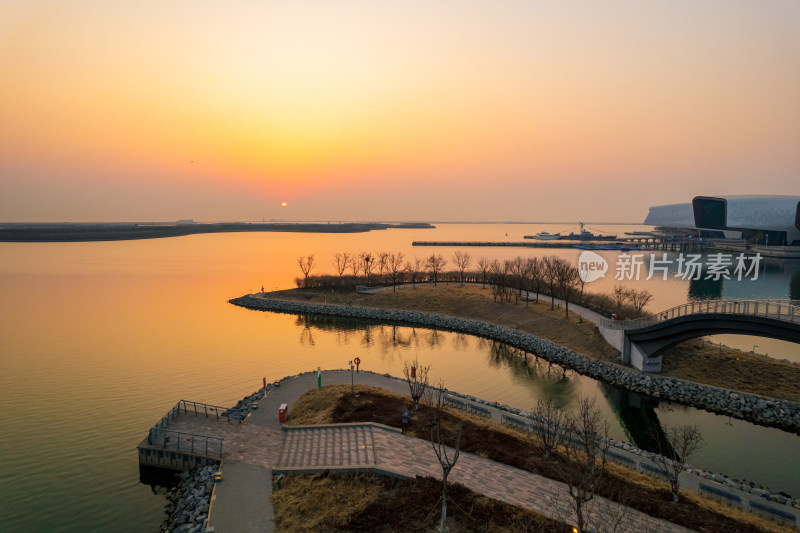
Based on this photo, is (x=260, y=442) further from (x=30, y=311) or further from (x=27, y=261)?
(x=27, y=261)

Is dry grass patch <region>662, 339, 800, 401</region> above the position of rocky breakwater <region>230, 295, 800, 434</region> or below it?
above

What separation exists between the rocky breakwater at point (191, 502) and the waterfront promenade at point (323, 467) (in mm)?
498

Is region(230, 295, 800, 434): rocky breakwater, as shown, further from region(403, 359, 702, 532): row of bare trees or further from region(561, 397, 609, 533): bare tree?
region(561, 397, 609, 533): bare tree

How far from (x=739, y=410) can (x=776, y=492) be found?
1132 cm

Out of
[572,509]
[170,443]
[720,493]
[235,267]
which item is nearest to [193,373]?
[170,443]

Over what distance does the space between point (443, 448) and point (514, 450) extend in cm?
583

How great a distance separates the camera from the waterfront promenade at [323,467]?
56.5ft

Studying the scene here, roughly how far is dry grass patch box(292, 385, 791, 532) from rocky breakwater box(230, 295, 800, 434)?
1621cm

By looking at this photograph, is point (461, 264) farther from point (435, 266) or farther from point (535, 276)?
point (535, 276)

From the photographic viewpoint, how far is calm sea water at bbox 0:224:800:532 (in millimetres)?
21797

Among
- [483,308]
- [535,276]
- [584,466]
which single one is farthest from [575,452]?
[535,276]

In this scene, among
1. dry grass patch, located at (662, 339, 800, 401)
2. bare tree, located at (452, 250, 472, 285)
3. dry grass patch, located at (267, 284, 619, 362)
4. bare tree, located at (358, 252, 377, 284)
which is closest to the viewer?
dry grass patch, located at (662, 339, 800, 401)

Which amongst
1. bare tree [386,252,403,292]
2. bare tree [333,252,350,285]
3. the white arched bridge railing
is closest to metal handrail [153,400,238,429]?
the white arched bridge railing

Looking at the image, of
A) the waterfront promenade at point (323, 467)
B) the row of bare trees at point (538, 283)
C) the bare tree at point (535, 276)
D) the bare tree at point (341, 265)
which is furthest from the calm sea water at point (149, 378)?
the bare tree at point (341, 265)
